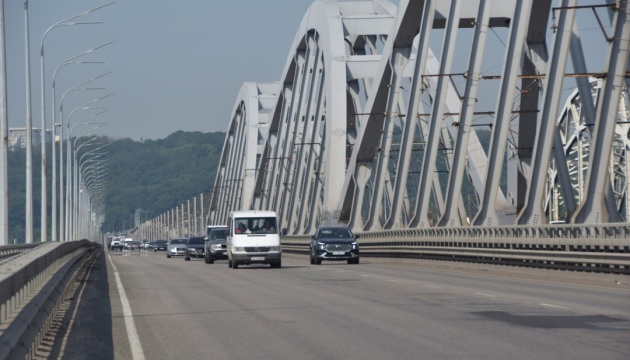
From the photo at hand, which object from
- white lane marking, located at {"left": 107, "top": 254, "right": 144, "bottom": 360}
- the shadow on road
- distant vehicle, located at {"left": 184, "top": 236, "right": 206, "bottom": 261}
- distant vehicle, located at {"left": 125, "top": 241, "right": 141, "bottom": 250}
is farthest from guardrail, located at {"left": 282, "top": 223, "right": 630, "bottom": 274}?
distant vehicle, located at {"left": 125, "top": 241, "right": 141, "bottom": 250}

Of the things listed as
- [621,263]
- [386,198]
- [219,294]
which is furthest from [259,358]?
[386,198]

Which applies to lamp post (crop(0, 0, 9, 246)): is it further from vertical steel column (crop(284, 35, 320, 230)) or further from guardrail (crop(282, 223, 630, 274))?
vertical steel column (crop(284, 35, 320, 230))

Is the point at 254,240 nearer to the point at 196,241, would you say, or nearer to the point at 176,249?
the point at 196,241

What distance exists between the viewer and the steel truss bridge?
29719 millimetres

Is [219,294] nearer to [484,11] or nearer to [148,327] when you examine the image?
[148,327]

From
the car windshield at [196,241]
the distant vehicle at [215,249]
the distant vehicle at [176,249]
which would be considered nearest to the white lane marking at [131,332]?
the distant vehicle at [215,249]

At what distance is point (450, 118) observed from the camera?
2114 inches

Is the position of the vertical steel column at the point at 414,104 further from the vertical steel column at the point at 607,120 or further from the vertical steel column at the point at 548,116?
the vertical steel column at the point at 607,120

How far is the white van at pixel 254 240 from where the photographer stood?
42.0 metres

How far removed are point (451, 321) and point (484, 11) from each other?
81.6 ft

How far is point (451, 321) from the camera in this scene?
16141mm

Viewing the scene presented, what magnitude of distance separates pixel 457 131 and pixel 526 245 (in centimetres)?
960

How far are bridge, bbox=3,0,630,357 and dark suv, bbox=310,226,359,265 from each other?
1856mm

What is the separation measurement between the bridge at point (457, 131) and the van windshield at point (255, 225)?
509 cm
